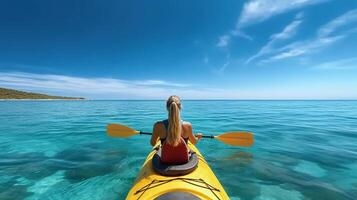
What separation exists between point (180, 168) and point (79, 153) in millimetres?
7005

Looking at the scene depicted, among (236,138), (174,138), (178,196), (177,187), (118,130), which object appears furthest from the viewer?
(118,130)

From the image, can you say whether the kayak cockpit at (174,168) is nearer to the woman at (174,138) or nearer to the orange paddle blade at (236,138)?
the woman at (174,138)

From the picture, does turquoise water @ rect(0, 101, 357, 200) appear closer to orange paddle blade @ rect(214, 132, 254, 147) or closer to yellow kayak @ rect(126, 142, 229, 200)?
orange paddle blade @ rect(214, 132, 254, 147)

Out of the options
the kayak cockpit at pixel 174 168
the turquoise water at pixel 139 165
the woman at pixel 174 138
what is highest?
the woman at pixel 174 138

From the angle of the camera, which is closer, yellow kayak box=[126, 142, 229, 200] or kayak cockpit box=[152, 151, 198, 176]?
yellow kayak box=[126, 142, 229, 200]

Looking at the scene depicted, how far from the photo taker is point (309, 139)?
1156cm

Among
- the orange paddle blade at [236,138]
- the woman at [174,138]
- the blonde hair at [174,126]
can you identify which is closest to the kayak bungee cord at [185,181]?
the woman at [174,138]

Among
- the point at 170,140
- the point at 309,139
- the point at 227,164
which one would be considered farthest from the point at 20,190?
the point at 309,139

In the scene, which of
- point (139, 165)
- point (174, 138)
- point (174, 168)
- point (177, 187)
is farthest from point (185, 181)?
point (139, 165)

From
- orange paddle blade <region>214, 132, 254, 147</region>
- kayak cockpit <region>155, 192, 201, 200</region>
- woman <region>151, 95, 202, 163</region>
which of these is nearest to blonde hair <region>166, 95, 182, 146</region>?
woman <region>151, 95, 202, 163</region>

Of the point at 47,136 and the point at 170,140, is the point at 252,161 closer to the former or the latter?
the point at 170,140

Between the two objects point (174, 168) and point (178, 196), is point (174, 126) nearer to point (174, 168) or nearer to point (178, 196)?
point (174, 168)

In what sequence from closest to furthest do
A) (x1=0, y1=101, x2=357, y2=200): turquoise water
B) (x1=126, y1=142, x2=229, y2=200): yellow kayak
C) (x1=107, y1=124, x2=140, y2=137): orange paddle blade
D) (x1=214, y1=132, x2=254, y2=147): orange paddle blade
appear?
(x1=126, y1=142, x2=229, y2=200): yellow kayak → (x1=0, y1=101, x2=357, y2=200): turquoise water → (x1=214, y1=132, x2=254, y2=147): orange paddle blade → (x1=107, y1=124, x2=140, y2=137): orange paddle blade

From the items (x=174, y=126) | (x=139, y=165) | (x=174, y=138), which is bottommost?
(x=139, y=165)
